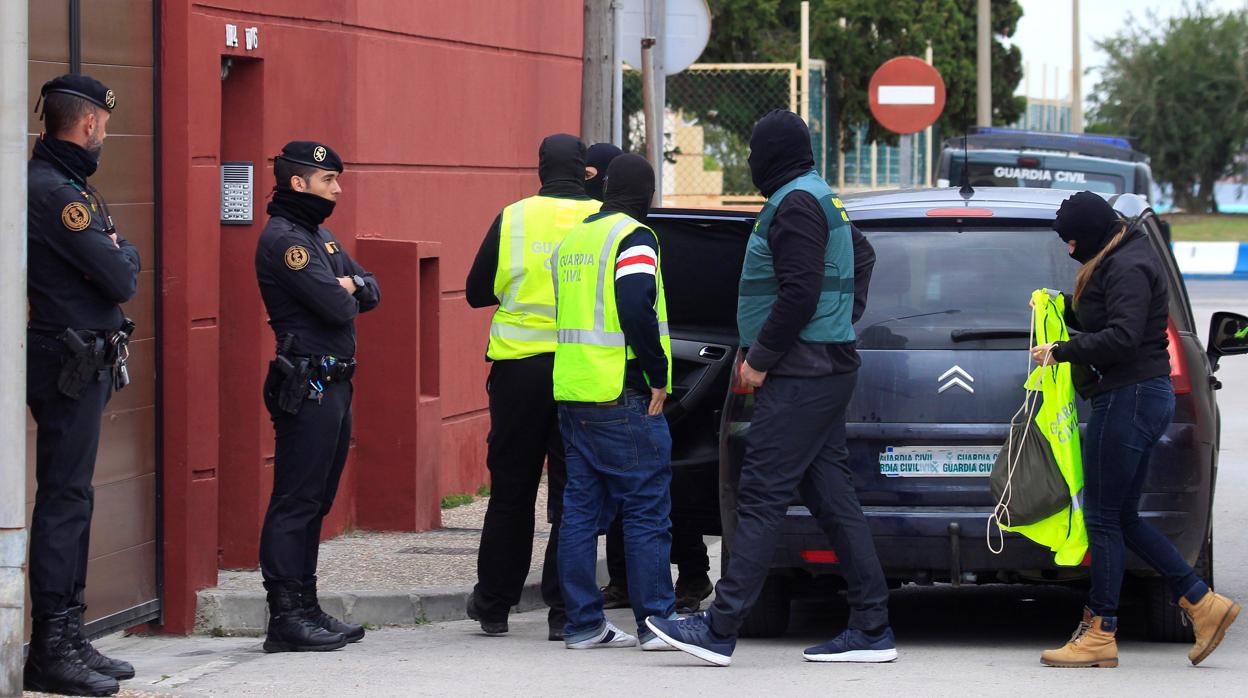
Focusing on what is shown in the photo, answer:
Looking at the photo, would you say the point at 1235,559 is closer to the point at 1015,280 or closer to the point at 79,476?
the point at 1015,280

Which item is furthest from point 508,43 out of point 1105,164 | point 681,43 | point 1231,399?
point 1105,164

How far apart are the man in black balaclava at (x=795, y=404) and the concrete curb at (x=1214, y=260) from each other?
25962 mm

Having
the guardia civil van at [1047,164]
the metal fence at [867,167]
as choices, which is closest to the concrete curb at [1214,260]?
the metal fence at [867,167]

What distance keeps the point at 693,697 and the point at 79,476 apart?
2.00 metres

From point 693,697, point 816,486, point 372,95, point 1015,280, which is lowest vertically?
point 693,697

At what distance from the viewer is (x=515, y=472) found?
717cm

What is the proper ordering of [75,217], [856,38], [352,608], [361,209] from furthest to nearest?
[856,38] < [361,209] < [352,608] < [75,217]

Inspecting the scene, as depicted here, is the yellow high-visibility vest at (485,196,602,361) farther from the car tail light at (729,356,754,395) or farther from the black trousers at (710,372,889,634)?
the black trousers at (710,372,889,634)

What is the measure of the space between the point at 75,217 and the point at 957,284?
9.76 feet

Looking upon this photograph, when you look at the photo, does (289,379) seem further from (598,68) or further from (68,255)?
(598,68)

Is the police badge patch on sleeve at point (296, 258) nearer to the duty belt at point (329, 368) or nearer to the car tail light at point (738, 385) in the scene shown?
the duty belt at point (329, 368)

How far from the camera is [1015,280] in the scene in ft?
22.3

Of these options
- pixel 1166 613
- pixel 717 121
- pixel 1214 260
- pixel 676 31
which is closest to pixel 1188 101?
pixel 1214 260

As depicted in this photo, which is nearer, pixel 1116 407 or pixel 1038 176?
pixel 1116 407
